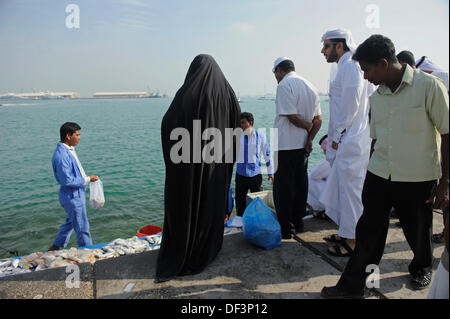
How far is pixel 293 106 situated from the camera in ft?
9.96

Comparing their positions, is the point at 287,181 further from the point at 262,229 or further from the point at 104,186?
the point at 104,186

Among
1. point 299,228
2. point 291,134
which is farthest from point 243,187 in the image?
point 291,134

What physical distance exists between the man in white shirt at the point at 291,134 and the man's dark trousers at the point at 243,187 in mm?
1800

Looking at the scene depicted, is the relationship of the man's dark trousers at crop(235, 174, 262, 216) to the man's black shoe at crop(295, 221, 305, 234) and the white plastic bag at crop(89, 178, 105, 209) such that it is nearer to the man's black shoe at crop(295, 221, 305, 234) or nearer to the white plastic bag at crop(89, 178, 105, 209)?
the man's black shoe at crop(295, 221, 305, 234)

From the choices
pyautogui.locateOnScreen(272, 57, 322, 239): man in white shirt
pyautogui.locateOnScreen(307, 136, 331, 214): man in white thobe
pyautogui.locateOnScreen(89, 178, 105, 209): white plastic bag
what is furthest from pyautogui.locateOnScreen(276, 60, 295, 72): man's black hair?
pyautogui.locateOnScreen(89, 178, 105, 209): white plastic bag

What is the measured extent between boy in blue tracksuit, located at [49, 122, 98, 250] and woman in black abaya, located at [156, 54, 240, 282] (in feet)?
6.97

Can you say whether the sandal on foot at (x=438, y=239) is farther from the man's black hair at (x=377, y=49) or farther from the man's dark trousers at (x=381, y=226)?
the man's black hair at (x=377, y=49)

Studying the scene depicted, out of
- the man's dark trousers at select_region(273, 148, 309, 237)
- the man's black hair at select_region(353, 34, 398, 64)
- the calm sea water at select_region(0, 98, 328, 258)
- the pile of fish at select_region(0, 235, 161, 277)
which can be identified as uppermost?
the man's black hair at select_region(353, 34, 398, 64)

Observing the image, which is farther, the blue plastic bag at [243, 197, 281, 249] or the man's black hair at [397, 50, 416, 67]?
the man's black hair at [397, 50, 416, 67]

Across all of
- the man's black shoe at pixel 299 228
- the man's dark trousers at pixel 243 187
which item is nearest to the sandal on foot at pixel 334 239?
the man's black shoe at pixel 299 228

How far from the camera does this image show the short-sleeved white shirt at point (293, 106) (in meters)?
3.04

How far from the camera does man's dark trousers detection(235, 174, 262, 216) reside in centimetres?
500

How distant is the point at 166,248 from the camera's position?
2.64 meters

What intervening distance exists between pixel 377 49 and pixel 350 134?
93 centimetres
